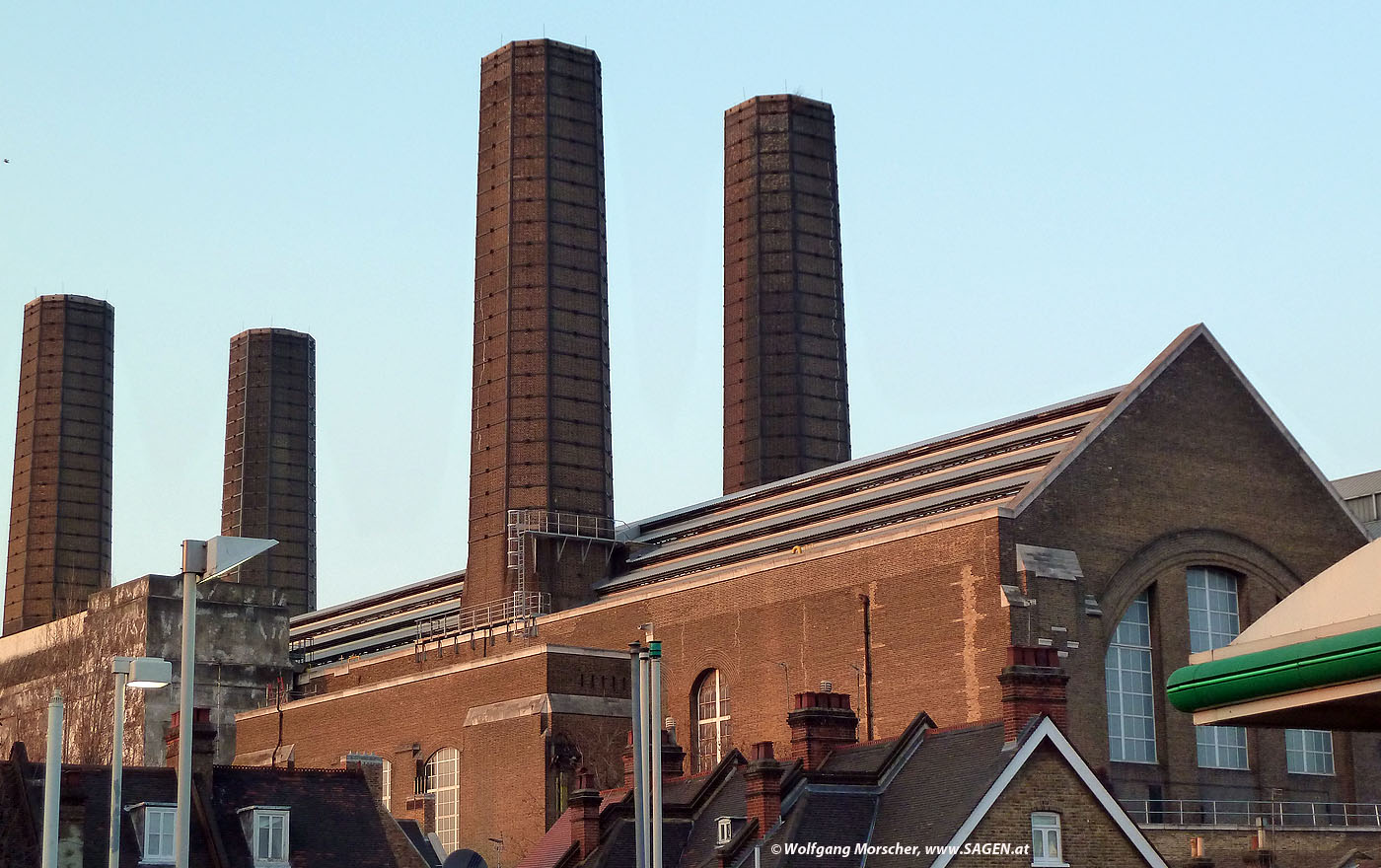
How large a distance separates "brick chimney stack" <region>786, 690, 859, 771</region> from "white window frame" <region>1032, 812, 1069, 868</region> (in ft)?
15.9

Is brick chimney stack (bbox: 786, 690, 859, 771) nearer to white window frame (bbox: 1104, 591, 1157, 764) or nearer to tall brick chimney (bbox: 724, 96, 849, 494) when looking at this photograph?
white window frame (bbox: 1104, 591, 1157, 764)

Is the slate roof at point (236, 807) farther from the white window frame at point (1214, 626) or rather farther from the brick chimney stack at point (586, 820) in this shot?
the white window frame at point (1214, 626)

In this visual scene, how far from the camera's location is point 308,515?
9669 centimetres

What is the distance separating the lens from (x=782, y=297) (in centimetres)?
7706

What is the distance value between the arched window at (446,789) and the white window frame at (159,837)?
21012mm

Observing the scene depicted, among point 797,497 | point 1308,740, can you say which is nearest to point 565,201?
point 797,497

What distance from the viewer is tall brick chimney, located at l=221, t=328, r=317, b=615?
313ft

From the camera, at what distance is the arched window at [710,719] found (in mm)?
52250

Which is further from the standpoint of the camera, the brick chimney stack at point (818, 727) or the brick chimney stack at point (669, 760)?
the brick chimney stack at point (669, 760)

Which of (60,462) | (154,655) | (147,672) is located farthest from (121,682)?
(60,462)

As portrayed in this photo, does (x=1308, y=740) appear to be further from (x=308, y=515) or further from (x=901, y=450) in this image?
(x=308, y=515)

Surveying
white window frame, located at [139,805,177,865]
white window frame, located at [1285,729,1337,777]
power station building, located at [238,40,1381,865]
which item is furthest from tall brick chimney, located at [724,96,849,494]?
white window frame, located at [139,805,177,865]

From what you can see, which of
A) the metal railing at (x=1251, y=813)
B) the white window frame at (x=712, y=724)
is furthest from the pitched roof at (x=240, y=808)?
the metal railing at (x=1251, y=813)

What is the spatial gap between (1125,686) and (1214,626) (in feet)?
12.6
